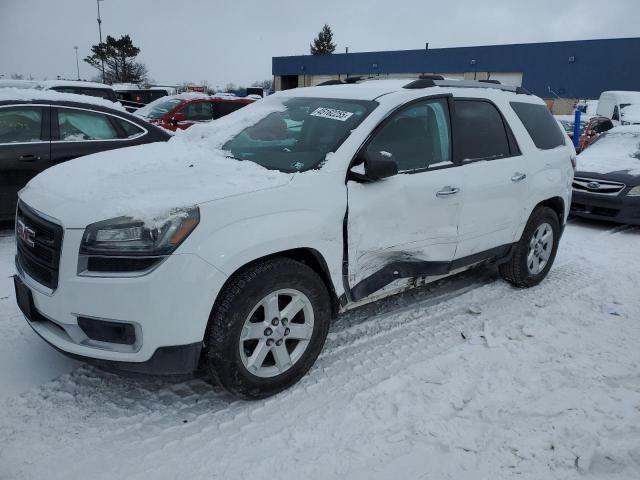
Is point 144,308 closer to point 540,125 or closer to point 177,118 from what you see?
point 540,125

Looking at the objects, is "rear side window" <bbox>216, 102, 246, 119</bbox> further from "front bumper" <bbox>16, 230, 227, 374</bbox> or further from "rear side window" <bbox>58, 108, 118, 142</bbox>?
"front bumper" <bbox>16, 230, 227, 374</bbox>

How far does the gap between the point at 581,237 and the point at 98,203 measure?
254 inches

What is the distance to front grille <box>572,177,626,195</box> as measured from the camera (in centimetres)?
731

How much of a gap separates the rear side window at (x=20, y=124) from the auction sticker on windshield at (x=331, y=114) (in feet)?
12.4

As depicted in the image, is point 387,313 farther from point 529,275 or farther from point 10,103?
point 10,103

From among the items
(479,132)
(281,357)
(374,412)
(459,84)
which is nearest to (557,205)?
(479,132)

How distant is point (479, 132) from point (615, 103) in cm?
1590

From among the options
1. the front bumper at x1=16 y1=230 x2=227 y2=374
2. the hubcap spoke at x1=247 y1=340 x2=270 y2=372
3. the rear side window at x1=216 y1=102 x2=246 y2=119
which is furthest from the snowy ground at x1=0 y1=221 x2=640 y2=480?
the rear side window at x1=216 y1=102 x2=246 y2=119

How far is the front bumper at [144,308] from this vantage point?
2357mm

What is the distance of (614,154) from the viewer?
829 centimetres

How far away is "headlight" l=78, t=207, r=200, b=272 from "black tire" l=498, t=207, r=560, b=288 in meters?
3.22

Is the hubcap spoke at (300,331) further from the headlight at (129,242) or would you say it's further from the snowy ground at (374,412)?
the headlight at (129,242)

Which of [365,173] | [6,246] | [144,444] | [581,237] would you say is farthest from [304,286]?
[581,237]

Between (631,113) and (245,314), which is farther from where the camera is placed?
(631,113)
